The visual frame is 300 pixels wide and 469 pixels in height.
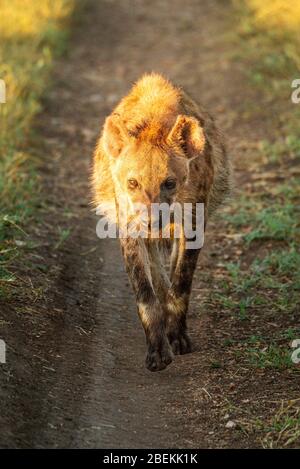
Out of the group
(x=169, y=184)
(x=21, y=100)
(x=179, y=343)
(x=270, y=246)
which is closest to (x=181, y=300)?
(x=179, y=343)

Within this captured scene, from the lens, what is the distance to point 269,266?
20.6ft

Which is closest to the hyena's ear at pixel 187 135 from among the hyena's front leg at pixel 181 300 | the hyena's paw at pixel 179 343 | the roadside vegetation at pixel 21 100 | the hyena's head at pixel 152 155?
the hyena's head at pixel 152 155

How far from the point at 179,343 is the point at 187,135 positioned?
1.12 metres

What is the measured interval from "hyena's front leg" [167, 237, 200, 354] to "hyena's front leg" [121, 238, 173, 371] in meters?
0.12

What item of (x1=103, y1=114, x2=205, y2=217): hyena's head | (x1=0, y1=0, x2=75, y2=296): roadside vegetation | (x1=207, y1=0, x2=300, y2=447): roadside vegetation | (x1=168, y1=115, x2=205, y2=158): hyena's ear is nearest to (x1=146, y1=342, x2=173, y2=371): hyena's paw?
(x1=207, y1=0, x2=300, y2=447): roadside vegetation

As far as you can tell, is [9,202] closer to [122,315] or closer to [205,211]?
[122,315]

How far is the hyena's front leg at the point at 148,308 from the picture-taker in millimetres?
4852

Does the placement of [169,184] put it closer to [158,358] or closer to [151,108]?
[151,108]

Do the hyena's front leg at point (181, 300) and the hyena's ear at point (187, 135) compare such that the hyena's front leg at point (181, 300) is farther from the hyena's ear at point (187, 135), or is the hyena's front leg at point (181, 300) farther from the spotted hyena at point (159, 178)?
the hyena's ear at point (187, 135)

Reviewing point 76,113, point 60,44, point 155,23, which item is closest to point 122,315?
point 76,113

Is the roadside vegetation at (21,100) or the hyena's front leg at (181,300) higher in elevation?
the roadside vegetation at (21,100)

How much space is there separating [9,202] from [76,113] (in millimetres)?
3615

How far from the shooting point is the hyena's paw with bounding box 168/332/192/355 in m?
5.10

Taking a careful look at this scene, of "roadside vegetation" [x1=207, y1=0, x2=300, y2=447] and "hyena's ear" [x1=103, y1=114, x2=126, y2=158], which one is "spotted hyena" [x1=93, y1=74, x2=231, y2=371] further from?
"roadside vegetation" [x1=207, y1=0, x2=300, y2=447]
